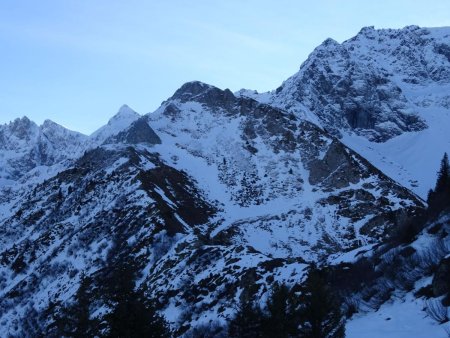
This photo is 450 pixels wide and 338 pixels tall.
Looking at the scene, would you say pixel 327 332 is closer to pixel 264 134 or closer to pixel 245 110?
pixel 264 134

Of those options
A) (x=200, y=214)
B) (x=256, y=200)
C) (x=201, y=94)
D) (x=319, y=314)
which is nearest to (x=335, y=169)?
(x=256, y=200)

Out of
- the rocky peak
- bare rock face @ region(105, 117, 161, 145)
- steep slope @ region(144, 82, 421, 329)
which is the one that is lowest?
steep slope @ region(144, 82, 421, 329)

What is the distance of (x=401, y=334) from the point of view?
2364 centimetres

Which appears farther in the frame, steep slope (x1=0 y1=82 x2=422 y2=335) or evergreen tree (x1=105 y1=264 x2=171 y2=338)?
steep slope (x1=0 y1=82 x2=422 y2=335)

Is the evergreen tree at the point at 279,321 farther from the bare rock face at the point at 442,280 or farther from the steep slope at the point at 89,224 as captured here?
the steep slope at the point at 89,224

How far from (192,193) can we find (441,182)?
159 ft

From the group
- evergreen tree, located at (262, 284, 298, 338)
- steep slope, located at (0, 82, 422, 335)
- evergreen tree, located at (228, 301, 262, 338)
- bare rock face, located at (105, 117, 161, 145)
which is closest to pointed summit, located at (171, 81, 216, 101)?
steep slope, located at (0, 82, 422, 335)

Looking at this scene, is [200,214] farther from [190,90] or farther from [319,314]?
[190,90]

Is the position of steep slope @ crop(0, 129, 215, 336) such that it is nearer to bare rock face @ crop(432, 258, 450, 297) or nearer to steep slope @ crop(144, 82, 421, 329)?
steep slope @ crop(144, 82, 421, 329)

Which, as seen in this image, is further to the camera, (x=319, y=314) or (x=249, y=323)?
(x=249, y=323)

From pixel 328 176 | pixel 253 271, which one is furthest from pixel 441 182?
pixel 328 176

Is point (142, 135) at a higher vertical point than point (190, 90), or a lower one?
lower

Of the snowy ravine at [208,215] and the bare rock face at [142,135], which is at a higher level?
the bare rock face at [142,135]

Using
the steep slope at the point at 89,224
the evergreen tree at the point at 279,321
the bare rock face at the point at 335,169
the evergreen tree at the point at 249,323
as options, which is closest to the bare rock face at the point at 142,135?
the steep slope at the point at 89,224
